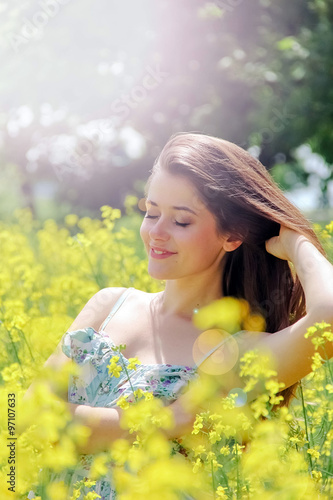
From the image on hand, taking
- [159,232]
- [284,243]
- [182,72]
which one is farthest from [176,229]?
[182,72]

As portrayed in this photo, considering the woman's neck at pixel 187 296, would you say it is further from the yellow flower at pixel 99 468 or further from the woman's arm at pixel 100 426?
the yellow flower at pixel 99 468

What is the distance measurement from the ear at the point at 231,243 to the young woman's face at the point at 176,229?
0.06 m

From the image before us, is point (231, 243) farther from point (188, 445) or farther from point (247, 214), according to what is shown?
point (188, 445)

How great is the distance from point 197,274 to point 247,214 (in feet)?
0.82

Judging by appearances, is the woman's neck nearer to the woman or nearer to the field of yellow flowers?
the woman

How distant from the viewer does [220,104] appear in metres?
11.5

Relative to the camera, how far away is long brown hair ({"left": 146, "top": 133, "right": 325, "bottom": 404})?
220 centimetres

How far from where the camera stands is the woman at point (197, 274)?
199 cm

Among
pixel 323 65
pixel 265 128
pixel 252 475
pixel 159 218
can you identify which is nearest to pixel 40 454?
pixel 252 475

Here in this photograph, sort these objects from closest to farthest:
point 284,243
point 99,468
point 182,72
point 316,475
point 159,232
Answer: point 99,468 < point 316,475 < point 159,232 < point 284,243 < point 182,72

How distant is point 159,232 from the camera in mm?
2105

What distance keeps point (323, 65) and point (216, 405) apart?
8874 millimetres

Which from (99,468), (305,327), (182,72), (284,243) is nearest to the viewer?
(99,468)

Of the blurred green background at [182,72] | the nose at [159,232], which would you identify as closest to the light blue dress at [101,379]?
the nose at [159,232]
